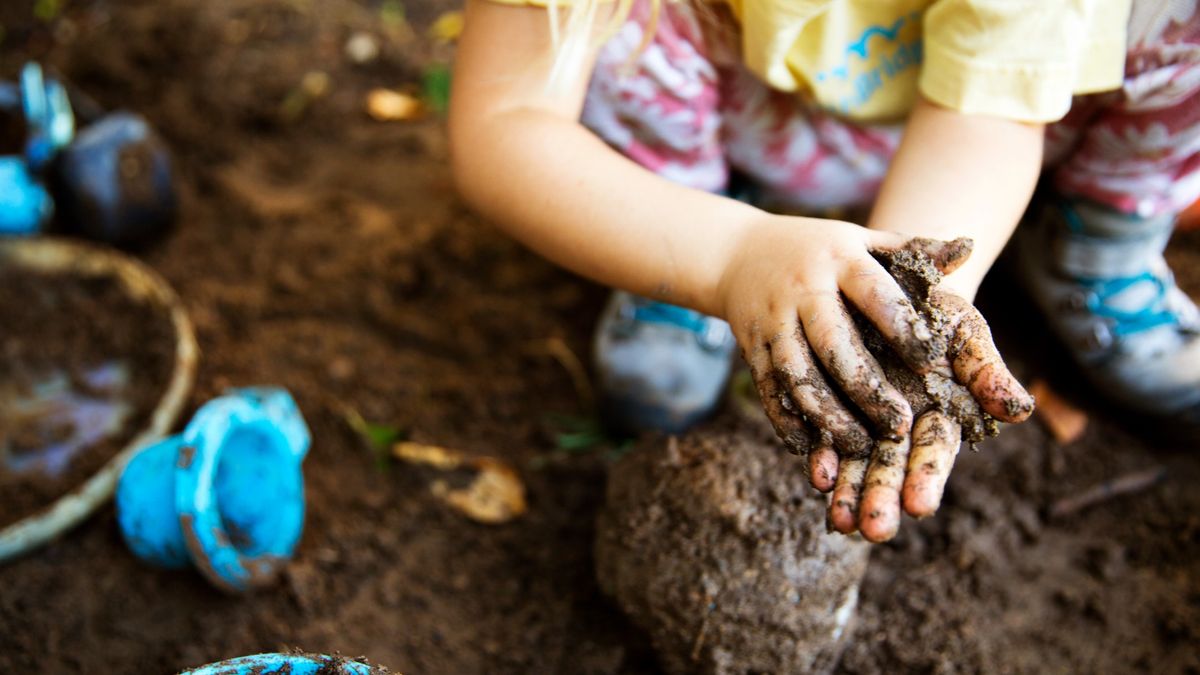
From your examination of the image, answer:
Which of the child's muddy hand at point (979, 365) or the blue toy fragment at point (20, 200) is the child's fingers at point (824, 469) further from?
the blue toy fragment at point (20, 200)

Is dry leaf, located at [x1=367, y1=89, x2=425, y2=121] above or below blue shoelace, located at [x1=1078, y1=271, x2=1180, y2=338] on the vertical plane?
below

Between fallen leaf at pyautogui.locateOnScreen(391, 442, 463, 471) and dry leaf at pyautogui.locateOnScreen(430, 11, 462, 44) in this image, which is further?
dry leaf at pyautogui.locateOnScreen(430, 11, 462, 44)

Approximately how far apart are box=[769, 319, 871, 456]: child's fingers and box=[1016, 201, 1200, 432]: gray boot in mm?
933

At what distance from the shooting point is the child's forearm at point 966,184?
1.33 meters

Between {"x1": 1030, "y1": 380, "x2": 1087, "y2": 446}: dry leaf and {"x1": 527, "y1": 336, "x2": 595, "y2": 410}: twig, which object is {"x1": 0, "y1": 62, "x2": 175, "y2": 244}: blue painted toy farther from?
{"x1": 1030, "y1": 380, "x2": 1087, "y2": 446}: dry leaf

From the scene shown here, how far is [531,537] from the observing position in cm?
167

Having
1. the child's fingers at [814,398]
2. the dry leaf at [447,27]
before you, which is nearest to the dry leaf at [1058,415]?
the child's fingers at [814,398]

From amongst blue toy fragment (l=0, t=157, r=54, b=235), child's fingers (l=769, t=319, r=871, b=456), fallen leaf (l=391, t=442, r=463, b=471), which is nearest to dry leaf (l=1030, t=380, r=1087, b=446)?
child's fingers (l=769, t=319, r=871, b=456)

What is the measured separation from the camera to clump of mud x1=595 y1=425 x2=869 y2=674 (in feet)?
4.30

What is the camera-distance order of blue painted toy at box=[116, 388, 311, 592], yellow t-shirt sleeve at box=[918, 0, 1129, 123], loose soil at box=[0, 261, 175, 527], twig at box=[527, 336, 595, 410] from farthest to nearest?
twig at box=[527, 336, 595, 410] < loose soil at box=[0, 261, 175, 527] < blue painted toy at box=[116, 388, 311, 592] < yellow t-shirt sleeve at box=[918, 0, 1129, 123]

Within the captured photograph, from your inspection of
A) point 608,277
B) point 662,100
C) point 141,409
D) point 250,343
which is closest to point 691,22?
point 662,100

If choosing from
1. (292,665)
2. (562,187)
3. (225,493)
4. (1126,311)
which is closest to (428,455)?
(225,493)

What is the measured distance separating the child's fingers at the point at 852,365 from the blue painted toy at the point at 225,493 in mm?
898

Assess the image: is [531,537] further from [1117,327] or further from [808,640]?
[1117,327]
